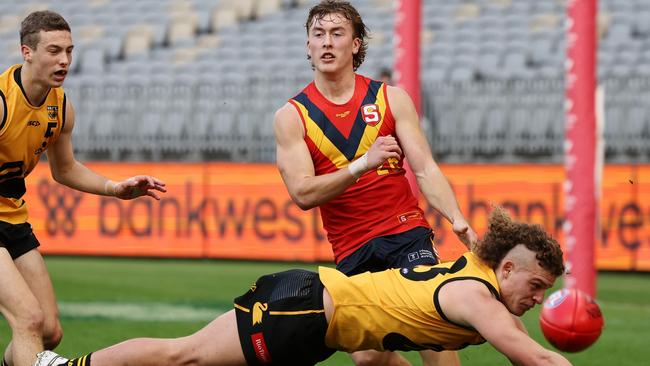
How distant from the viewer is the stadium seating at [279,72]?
1831 centimetres

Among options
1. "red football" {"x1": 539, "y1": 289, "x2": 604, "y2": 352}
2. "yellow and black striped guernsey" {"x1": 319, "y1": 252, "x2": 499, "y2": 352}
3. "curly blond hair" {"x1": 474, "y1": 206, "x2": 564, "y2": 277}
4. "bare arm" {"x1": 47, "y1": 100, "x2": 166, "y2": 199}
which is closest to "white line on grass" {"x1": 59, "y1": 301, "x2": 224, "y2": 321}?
"bare arm" {"x1": 47, "y1": 100, "x2": 166, "y2": 199}

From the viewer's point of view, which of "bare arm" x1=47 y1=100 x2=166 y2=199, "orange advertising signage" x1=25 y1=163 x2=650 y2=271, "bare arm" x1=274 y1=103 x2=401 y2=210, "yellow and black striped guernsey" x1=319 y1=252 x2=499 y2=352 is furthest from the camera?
"orange advertising signage" x1=25 y1=163 x2=650 y2=271

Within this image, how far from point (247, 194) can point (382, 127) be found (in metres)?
11.6

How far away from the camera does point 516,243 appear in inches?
237

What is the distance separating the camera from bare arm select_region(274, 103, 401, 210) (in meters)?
6.74

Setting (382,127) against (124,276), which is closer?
(382,127)

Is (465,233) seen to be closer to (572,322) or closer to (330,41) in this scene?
(572,322)

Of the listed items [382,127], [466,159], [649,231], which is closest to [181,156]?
[466,159]

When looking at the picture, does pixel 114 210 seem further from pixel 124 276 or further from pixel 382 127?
pixel 382 127

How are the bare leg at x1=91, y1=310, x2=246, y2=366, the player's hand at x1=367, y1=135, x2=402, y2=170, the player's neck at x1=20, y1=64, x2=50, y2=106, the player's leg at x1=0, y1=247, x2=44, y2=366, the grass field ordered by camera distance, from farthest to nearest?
1. the grass field
2. the player's neck at x1=20, y1=64, x2=50, y2=106
3. the player's leg at x1=0, y1=247, x2=44, y2=366
4. the player's hand at x1=367, y1=135, x2=402, y2=170
5. the bare leg at x1=91, y1=310, x2=246, y2=366

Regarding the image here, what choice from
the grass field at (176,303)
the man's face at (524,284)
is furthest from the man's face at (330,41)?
the grass field at (176,303)

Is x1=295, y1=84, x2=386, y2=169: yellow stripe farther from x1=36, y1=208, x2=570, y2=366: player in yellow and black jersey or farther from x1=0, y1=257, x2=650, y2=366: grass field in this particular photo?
x1=0, y1=257, x2=650, y2=366: grass field

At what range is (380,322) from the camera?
619 cm

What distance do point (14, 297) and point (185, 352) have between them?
1.37 metres
